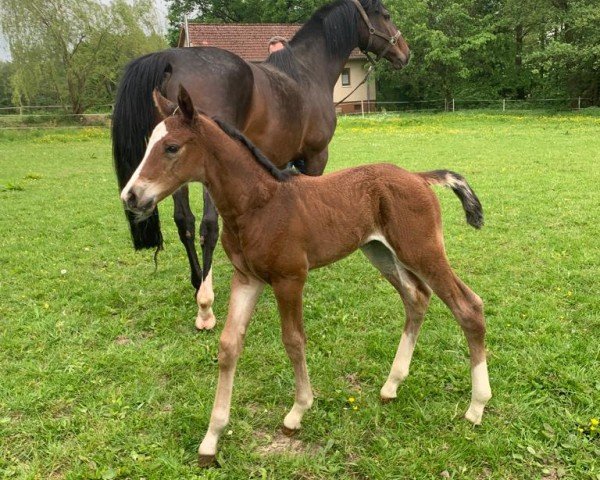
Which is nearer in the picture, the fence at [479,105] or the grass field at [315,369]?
the grass field at [315,369]

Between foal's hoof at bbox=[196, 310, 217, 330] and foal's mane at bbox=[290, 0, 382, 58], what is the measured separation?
332 cm

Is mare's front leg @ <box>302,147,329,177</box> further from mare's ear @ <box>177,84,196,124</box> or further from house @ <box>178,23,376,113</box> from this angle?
house @ <box>178,23,376,113</box>

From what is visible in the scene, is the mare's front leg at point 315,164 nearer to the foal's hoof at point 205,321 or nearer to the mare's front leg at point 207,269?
the mare's front leg at point 207,269

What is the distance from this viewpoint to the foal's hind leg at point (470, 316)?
8.66 ft

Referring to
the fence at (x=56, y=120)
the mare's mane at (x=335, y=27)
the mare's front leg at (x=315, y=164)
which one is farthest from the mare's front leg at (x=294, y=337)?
the fence at (x=56, y=120)

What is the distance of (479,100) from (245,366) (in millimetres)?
32718

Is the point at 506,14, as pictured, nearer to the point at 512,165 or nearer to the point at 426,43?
the point at 426,43

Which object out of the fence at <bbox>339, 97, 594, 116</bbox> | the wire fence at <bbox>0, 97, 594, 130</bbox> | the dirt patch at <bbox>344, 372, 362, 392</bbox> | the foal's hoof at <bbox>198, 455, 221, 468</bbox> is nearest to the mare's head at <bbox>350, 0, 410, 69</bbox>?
the dirt patch at <bbox>344, 372, 362, 392</bbox>

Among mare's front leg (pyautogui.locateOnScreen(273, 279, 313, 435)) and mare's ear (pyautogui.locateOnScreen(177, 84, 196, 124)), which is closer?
mare's ear (pyautogui.locateOnScreen(177, 84, 196, 124))

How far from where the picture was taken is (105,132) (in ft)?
80.0

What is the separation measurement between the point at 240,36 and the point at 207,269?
1177 inches

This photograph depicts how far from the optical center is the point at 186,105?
2.20m

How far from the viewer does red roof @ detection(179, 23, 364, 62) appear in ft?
97.5

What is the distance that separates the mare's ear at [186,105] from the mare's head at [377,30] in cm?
430
